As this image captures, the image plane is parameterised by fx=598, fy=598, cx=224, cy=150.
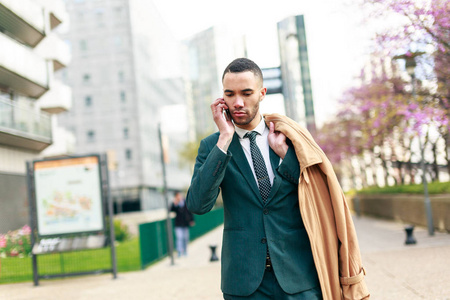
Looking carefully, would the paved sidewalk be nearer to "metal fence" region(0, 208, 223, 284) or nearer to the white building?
"metal fence" region(0, 208, 223, 284)

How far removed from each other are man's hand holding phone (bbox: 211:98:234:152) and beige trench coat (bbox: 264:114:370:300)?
0.93 ft

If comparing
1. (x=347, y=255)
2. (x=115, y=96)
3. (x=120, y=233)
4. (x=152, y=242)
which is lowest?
(x=120, y=233)

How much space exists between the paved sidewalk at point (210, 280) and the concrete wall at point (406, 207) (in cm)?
114

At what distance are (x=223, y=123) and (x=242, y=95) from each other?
160 millimetres

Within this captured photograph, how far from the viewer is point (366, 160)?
37406 millimetres

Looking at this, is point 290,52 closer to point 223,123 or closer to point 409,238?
point 409,238

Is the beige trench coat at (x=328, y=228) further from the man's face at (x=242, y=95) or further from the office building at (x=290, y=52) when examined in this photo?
the office building at (x=290, y=52)

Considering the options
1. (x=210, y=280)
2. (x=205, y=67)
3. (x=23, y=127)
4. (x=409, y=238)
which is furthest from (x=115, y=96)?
(x=205, y=67)

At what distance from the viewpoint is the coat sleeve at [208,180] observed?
2713 mm

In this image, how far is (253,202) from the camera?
279cm

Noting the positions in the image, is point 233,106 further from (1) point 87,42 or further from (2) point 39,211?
(1) point 87,42

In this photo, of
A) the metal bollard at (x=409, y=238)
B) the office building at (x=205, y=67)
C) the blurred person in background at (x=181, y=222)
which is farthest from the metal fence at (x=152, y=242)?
the office building at (x=205, y=67)

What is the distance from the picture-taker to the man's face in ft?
9.19

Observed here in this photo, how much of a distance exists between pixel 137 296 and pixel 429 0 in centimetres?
846
